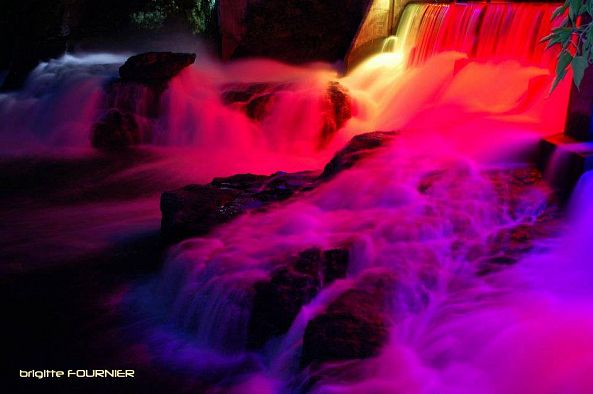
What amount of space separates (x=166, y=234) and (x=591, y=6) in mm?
4329

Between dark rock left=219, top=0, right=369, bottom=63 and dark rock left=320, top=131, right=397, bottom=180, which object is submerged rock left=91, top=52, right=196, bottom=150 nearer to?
dark rock left=219, top=0, right=369, bottom=63

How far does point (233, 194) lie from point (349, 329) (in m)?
2.55

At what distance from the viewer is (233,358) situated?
13.1ft

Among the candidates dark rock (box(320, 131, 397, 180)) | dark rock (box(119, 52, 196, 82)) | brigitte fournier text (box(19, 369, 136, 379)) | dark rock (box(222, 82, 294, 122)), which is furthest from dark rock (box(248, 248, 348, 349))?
dark rock (box(119, 52, 196, 82))

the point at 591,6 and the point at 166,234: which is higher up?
the point at 591,6

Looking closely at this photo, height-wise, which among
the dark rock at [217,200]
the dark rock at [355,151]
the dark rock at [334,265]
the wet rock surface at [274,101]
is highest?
the wet rock surface at [274,101]

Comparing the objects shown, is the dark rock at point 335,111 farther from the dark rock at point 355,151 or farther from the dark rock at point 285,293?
the dark rock at point 285,293

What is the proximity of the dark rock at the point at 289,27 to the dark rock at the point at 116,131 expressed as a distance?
4196 millimetres

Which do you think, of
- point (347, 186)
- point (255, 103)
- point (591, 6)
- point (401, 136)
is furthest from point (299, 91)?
point (591, 6)

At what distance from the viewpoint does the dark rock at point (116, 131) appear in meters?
9.89

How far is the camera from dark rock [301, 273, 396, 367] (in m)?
3.38

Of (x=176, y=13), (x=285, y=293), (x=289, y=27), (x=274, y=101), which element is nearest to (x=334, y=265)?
(x=285, y=293)

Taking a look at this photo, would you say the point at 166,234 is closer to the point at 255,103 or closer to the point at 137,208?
the point at 137,208

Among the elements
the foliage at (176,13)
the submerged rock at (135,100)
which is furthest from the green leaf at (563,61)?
the foliage at (176,13)
